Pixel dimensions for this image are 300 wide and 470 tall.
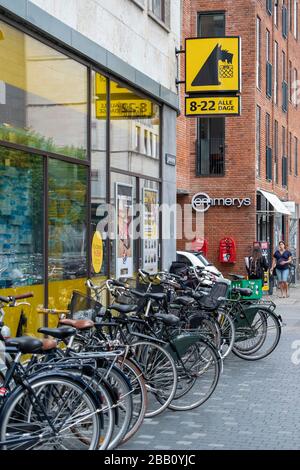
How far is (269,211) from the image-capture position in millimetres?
27156

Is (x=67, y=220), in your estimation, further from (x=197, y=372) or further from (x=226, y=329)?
(x=197, y=372)

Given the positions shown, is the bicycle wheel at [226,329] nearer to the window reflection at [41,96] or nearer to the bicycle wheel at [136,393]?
the window reflection at [41,96]

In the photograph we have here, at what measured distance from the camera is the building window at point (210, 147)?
87.2 ft

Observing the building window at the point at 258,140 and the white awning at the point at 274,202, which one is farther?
the building window at the point at 258,140

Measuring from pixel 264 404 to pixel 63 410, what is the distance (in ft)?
11.2

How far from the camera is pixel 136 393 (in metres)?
6.64

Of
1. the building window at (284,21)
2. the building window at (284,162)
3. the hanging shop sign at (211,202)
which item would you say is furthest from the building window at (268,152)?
the building window at (284,21)

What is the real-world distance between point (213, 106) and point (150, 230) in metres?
2.65

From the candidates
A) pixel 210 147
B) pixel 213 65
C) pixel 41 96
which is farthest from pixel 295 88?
pixel 41 96

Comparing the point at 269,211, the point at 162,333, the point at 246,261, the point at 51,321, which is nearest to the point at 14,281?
the point at 51,321

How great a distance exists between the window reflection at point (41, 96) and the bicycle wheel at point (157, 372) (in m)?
3.05

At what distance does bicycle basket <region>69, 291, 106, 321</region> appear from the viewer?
26.4ft

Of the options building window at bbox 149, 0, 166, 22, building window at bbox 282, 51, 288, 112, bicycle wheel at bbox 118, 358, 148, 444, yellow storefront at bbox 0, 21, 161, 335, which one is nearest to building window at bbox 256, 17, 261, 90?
building window at bbox 282, 51, 288, 112

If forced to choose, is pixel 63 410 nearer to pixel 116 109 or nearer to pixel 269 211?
pixel 116 109
